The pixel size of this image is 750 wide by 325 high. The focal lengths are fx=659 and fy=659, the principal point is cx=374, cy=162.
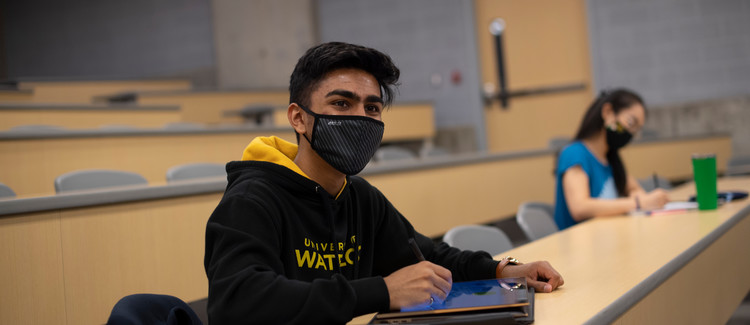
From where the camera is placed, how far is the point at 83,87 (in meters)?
7.77

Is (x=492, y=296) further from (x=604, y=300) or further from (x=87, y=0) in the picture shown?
(x=87, y=0)

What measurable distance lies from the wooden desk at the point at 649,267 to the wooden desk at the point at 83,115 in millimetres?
3986

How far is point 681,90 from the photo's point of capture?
646 centimetres

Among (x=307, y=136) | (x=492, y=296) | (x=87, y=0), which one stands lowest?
(x=492, y=296)

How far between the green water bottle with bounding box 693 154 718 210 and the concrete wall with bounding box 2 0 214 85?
6.86 metres

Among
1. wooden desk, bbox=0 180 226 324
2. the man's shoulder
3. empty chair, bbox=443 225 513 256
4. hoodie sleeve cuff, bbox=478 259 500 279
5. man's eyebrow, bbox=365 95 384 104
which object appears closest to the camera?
the man's shoulder

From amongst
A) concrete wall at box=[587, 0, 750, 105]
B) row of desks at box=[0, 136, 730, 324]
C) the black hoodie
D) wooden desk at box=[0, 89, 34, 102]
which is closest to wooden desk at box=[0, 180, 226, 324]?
row of desks at box=[0, 136, 730, 324]

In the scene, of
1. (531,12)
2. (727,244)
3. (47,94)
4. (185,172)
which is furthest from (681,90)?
(47,94)

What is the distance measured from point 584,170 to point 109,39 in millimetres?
8085

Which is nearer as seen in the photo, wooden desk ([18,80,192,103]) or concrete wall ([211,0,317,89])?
wooden desk ([18,80,192,103])

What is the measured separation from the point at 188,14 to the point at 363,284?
8.16 meters

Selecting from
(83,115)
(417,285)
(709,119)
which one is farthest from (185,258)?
(709,119)

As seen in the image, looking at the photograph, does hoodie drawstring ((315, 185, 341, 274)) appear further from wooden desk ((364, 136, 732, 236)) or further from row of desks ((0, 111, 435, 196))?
row of desks ((0, 111, 435, 196))

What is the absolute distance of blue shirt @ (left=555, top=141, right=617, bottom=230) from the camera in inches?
108
